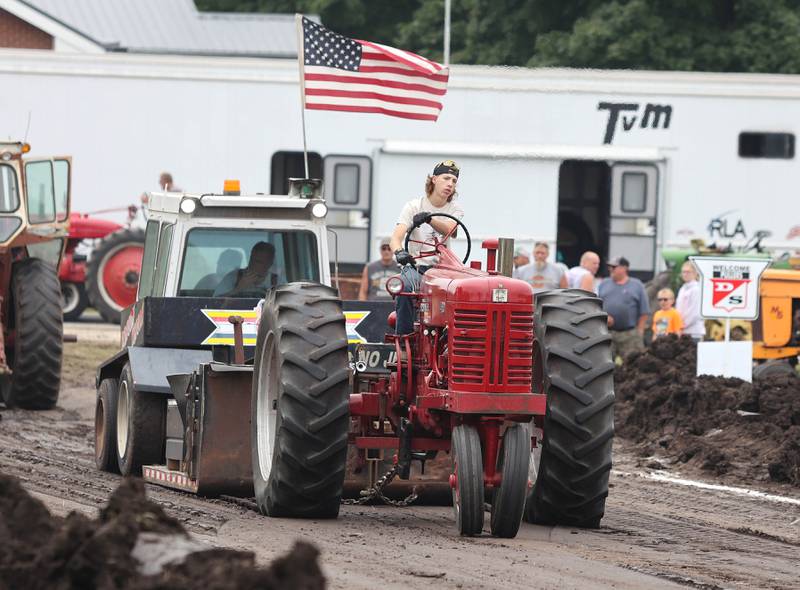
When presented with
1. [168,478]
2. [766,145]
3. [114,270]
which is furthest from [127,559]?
[766,145]

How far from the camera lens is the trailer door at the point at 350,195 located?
2369 centimetres

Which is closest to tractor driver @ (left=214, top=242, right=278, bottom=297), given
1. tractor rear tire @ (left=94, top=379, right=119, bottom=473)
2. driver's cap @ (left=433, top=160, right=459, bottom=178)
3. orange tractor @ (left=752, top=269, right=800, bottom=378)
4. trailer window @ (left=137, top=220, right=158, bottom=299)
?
trailer window @ (left=137, top=220, right=158, bottom=299)

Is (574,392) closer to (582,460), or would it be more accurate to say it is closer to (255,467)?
(582,460)

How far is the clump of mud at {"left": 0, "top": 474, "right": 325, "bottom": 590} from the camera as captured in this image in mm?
5121

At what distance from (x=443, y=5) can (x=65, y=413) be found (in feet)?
85.0

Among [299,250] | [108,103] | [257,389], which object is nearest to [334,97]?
[299,250]

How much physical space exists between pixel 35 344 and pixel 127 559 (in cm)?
1075

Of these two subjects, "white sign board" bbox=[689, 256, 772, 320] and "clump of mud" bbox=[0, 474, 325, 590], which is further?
"white sign board" bbox=[689, 256, 772, 320]

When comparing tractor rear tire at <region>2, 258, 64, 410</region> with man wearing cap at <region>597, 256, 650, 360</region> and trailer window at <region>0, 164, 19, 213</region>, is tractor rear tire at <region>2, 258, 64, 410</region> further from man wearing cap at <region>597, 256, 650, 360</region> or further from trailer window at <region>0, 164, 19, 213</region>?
man wearing cap at <region>597, 256, 650, 360</region>

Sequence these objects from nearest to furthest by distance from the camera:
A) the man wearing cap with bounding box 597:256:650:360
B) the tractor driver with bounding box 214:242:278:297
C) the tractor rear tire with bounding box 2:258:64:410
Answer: the tractor driver with bounding box 214:242:278:297, the tractor rear tire with bounding box 2:258:64:410, the man wearing cap with bounding box 597:256:650:360

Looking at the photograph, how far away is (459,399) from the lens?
8.45 metres

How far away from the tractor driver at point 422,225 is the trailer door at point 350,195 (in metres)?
13.8

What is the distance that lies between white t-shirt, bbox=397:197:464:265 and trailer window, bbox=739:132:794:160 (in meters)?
15.1

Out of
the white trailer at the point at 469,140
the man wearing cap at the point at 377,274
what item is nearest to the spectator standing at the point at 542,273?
the man wearing cap at the point at 377,274
